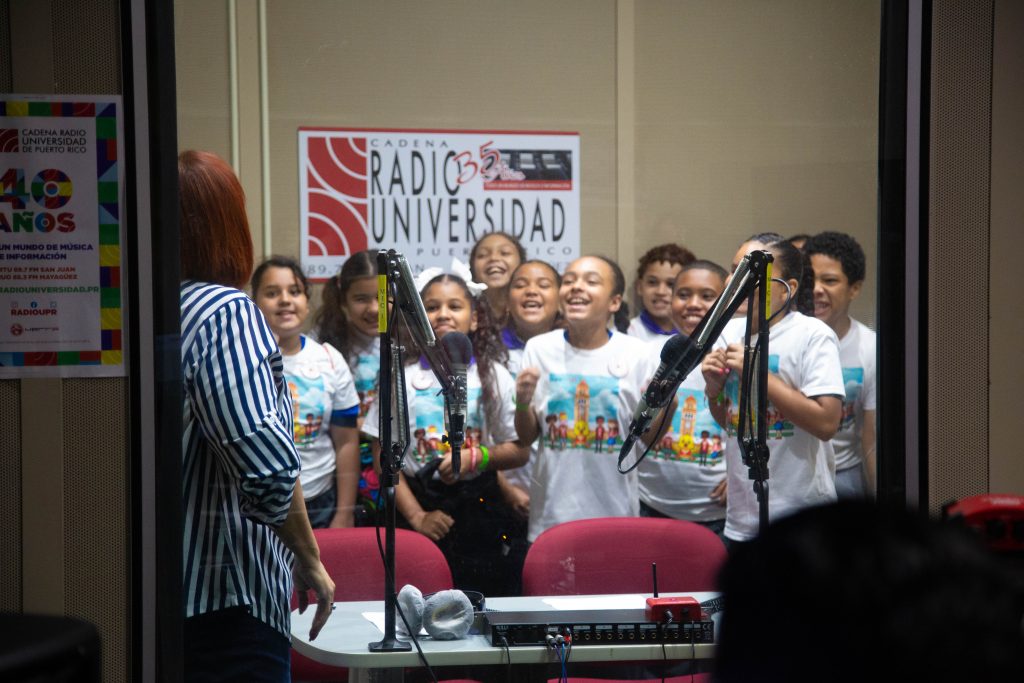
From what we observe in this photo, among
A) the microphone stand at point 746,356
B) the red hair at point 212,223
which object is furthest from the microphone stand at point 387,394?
the microphone stand at point 746,356

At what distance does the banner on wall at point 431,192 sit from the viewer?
2.75 meters

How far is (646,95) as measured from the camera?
282 centimetres

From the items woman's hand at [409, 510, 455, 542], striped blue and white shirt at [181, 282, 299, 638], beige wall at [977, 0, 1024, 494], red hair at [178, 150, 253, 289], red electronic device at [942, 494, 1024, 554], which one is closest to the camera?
red electronic device at [942, 494, 1024, 554]

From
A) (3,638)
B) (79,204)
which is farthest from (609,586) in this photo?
(3,638)

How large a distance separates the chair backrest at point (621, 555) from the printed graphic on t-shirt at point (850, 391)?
0.48m

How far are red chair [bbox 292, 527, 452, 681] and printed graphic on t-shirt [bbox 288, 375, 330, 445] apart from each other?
0.26 metres

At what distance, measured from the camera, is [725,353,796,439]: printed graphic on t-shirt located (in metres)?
2.90

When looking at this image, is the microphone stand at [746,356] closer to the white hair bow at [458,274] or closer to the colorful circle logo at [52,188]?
the white hair bow at [458,274]

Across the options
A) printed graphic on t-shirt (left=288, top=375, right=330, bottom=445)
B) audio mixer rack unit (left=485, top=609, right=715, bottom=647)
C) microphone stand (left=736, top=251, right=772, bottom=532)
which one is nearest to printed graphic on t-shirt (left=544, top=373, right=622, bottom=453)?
microphone stand (left=736, top=251, right=772, bottom=532)

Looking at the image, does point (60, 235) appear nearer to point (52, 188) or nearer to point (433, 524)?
point (52, 188)

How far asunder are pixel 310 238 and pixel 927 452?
5.69ft

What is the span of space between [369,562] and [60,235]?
1148 millimetres

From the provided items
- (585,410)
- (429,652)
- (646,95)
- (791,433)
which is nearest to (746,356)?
(791,433)

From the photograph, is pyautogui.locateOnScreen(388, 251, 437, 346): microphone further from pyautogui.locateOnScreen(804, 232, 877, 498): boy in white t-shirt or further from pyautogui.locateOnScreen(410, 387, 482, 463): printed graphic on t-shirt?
pyautogui.locateOnScreen(804, 232, 877, 498): boy in white t-shirt
